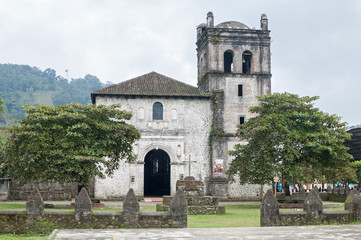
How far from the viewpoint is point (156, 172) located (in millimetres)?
42438

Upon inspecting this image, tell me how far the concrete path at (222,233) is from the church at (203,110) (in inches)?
812

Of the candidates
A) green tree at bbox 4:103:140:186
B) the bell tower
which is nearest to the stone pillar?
green tree at bbox 4:103:140:186

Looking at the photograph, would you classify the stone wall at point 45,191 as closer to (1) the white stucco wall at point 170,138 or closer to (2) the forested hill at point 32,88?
(1) the white stucco wall at point 170,138

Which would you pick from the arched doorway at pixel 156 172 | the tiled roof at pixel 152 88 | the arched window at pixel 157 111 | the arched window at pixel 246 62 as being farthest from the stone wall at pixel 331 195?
the arched doorway at pixel 156 172

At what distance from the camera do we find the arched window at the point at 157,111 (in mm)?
35500

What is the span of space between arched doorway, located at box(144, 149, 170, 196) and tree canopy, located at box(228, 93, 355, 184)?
1369 cm

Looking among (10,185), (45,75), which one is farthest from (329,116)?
(45,75)

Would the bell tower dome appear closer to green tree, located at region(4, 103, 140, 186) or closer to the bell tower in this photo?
the bell tower

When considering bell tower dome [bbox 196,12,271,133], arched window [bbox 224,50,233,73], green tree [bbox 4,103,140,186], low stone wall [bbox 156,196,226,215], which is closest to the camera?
low stone wall [bbox 156,196,226,215]

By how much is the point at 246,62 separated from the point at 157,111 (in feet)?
31.3

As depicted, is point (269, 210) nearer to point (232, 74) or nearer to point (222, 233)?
point (222, 233)

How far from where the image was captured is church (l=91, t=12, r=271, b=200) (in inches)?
1363

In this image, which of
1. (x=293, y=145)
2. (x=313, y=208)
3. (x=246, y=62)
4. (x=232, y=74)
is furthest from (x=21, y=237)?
(x=246, y=62)

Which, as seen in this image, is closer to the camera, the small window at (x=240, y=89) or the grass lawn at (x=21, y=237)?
the grass lawn at (x=21, y=237)
